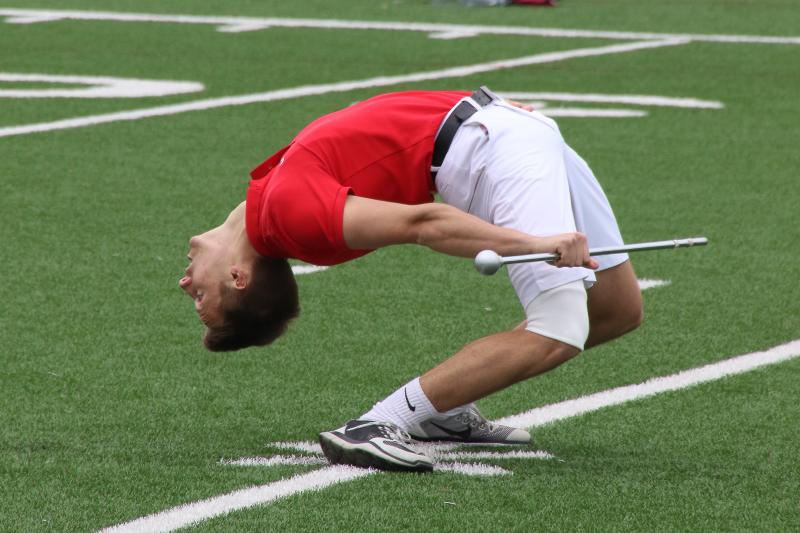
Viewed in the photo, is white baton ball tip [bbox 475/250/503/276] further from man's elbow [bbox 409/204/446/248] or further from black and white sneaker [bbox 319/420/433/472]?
black and white sneaker [bbox 319/420/433/472]

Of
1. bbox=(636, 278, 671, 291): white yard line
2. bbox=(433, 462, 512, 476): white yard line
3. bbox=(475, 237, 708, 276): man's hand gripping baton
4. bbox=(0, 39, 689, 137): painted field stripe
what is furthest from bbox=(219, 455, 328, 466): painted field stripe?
bbox=(0, 39, 689, 137): painted field stripe

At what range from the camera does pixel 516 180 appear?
457 cm

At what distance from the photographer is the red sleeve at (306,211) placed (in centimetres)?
433

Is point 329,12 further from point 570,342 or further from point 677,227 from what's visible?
point 570,342

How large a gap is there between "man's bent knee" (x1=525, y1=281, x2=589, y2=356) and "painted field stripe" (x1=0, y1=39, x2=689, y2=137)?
7.02m

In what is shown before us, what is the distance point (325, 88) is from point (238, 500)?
906cm

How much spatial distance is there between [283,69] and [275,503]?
10.2 meters

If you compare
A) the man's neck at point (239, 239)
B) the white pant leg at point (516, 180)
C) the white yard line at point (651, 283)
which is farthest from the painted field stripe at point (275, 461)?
the white yard line at point (651, 283)

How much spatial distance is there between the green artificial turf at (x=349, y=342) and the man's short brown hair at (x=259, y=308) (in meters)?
0.34

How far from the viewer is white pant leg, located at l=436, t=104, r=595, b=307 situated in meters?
4.51

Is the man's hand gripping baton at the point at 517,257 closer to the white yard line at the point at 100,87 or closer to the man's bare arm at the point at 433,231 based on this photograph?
the man's bare arm at the point at 433,231

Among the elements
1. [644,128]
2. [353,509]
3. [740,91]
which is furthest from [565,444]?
[740,91]

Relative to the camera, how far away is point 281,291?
4762 millimetres

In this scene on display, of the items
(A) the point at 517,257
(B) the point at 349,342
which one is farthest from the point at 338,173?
(B) the point at 349,342
